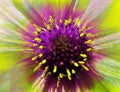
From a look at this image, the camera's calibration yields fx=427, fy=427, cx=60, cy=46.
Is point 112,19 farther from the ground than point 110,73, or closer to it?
farther from the ground

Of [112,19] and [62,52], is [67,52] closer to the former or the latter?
[62,52]

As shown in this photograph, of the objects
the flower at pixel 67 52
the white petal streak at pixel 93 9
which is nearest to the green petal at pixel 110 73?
the flower at pixel 67 52

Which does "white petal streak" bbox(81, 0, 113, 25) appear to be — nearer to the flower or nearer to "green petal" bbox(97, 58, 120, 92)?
the flower

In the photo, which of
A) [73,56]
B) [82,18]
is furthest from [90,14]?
[73,56]

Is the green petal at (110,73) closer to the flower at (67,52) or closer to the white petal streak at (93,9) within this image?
the flower at (67,52)

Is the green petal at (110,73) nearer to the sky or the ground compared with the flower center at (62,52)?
nearer to the ground

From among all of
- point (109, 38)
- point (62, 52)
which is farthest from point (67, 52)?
point (109, 38)

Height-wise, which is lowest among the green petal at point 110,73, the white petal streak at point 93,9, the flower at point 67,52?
the green petal at point 110,73
